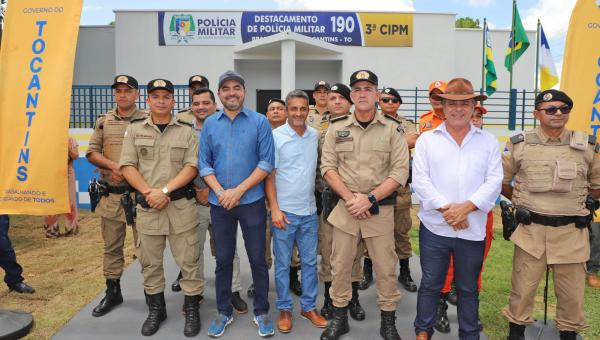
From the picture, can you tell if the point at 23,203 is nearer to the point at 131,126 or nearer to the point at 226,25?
the point at 131,126

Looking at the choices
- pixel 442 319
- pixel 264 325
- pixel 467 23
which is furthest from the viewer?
pixel 467 23

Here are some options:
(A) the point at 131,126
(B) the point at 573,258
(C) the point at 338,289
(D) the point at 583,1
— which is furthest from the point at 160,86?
Result: (D) the point at 583,1

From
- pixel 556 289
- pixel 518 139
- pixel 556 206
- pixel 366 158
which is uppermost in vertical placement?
pixel 518 139

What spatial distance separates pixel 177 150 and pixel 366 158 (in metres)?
1.54

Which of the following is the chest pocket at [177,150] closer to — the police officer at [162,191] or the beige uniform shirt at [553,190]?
the police officer at [162,191]

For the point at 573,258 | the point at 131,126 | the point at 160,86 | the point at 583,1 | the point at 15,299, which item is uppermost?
the point at 583,1

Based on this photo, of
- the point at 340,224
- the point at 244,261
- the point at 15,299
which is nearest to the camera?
the point at 340,224

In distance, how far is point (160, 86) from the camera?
11.8 feet

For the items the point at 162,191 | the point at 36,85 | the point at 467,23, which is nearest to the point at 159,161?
the point at 162,191

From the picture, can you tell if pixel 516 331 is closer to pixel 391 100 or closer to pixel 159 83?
pixel 391 100

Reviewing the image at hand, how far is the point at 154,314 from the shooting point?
3.67 metres

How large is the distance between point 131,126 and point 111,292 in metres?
1.62

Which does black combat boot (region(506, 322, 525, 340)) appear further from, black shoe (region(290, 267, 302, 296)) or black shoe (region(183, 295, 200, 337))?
black shoe (region(183, 295, 200, 337))

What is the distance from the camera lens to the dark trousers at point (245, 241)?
3477mm
